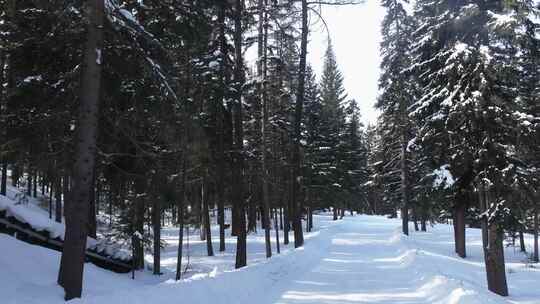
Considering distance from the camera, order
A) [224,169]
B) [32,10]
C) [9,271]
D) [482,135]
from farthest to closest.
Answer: [224,169] < [482,135] < [32,10] < [9,271]

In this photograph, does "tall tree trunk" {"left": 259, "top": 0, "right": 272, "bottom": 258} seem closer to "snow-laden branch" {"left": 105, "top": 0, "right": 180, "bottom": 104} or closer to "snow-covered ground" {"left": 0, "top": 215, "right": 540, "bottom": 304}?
"snow-covered ground" {"left": 0, "top": 215, "right": 540, "bottom": 304}

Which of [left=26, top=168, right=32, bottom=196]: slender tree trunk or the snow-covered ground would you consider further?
[left=26, top=168, right=32, bottom=196]: slender tree trunk

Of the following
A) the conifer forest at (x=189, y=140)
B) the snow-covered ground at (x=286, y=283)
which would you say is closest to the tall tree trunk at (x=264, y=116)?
the conifer forest at (x=189, y=140)

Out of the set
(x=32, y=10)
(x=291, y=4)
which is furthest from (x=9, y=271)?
(x=291, y=4)

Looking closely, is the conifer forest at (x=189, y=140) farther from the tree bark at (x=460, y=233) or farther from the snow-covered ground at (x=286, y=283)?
the tree bark at (x=460, y=233)

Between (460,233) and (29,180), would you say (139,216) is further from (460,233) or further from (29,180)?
(460,233)

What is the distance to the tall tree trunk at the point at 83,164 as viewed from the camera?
8.01 m

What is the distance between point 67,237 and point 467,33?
13.3 metres

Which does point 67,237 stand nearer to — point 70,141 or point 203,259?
point 70,141

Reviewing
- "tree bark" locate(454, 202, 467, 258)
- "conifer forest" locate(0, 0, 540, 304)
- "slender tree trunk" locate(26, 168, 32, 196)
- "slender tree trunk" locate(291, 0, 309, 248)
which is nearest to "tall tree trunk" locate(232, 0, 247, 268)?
"conifer forest" locate(0, 0, 540, 304)

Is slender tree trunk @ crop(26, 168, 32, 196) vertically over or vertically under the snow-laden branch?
under

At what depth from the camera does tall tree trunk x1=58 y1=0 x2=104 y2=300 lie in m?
8.01

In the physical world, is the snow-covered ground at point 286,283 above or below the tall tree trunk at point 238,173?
below

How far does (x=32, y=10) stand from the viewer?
1168 centimetres
